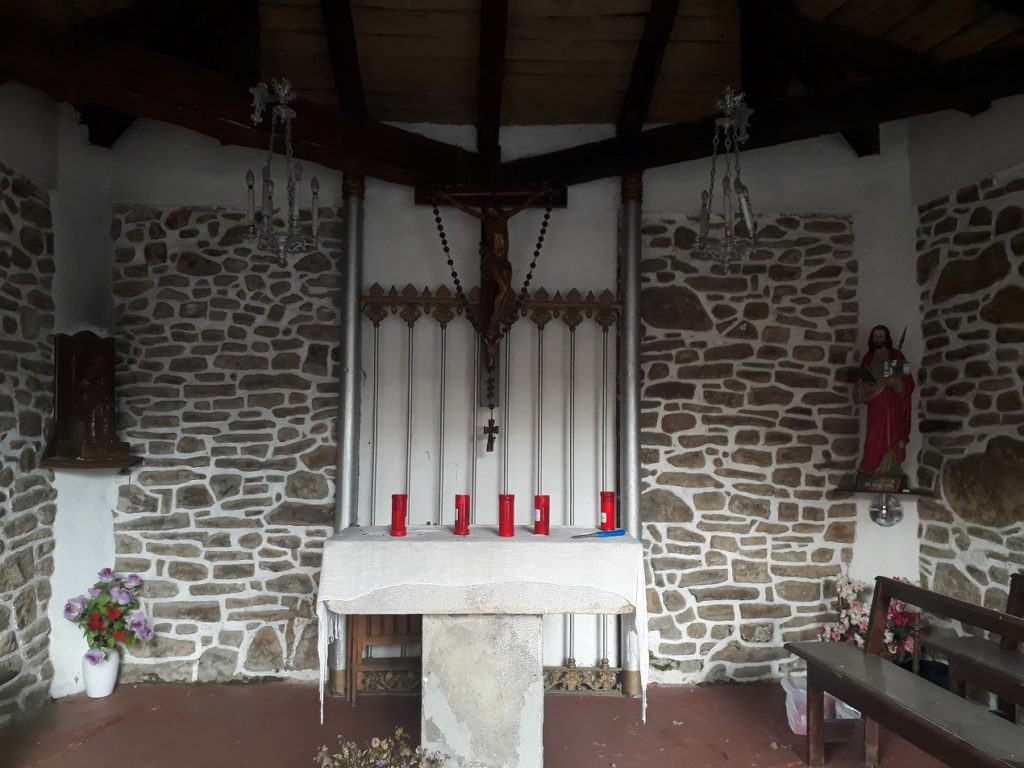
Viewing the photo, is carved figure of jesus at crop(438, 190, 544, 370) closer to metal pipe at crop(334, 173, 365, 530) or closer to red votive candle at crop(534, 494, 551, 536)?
metal pipe at crop(334, 173, 365, 530)

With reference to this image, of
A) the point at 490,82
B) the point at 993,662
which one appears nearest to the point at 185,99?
the point at 490,82

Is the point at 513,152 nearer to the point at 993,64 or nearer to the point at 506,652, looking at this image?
the point at 993,64

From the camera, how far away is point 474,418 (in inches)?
179

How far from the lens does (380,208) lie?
4.62 meters

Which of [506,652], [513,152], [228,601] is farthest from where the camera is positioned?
[513,152]

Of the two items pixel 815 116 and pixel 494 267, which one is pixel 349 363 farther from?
pixel 815 116

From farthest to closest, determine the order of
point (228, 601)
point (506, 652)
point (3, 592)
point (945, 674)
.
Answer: point (228, 601) → point (945, 674) → point (3, 592) → point (506, 652)

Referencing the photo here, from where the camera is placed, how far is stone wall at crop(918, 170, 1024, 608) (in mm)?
3820

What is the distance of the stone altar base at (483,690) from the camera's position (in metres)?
3.11

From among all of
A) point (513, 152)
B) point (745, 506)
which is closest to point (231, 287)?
point (513, 152)

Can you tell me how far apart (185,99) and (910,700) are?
13.8 ft

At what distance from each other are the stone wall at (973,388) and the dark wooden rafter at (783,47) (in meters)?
1.10

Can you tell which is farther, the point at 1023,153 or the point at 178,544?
the point at 178,544

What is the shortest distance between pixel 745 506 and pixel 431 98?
11.0ft
